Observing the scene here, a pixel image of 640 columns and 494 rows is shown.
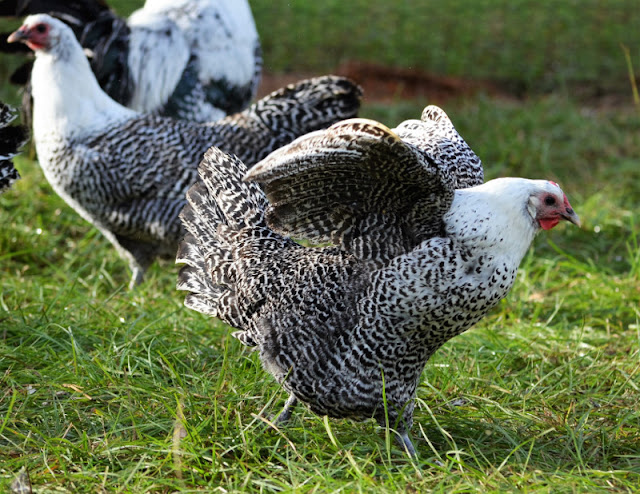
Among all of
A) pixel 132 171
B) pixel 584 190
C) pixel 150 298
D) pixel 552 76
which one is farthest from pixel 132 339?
pixel 552 76

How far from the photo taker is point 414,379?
9.28ft

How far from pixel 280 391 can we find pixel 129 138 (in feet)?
6.33

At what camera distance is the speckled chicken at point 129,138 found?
437 centimetres

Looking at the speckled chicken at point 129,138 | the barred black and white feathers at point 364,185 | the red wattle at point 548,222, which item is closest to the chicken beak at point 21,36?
the speckled chicken at point 129,138

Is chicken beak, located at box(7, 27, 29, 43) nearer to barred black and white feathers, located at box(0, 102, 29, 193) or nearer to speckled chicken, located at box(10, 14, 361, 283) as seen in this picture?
speckled chicken, located at box(10, 14, 361, 283)

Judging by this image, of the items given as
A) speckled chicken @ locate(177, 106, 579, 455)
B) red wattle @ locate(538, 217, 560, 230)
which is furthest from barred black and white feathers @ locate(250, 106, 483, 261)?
red wattle @ locate(538, 217, 560, 230)

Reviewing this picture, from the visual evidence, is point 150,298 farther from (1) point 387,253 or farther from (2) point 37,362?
(1) point 387,253

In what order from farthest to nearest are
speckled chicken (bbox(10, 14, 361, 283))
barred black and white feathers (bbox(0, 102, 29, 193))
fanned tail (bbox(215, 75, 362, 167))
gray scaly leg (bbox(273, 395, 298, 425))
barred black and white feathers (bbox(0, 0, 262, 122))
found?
barred black and white feathers (bbox(0, 0, 262, 122)) → fanned tail (bbox(215, 75, 362, 167)) → speckled chicken (bbox(10, 14, 361, 283)) → barred black and white feathers (bbox(0, 102, 29, 193)) → gray scaly leg (bbox(273, 395, 298, 425))

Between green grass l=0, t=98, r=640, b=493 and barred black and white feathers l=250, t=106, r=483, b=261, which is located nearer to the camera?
barred black and white feathers l=250, t=106, r=483, b=261

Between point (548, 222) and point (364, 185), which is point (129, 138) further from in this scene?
point (548, 222)

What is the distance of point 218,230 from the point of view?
3.27 metres

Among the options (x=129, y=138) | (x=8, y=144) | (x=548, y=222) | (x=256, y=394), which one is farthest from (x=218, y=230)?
(x=129, y=138)

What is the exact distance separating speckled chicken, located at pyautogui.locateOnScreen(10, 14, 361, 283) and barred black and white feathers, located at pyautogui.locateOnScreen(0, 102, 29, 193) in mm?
710

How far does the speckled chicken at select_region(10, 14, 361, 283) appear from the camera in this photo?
4.37 metres
